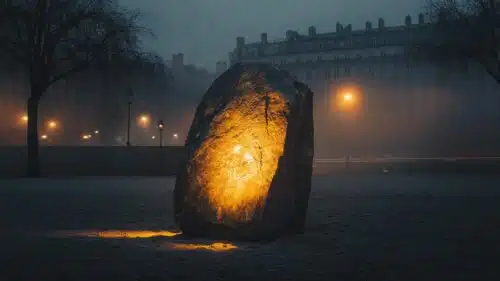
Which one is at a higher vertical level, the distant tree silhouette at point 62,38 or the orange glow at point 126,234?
the distant tree silhouette at point 62,38

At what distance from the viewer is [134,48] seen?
34.8m

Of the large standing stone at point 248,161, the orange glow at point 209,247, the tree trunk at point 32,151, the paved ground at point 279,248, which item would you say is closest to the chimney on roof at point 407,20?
the tree trunk at point 32,151

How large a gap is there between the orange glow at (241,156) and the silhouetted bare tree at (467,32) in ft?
79.2

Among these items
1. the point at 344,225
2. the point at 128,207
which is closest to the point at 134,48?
the point at 128,207

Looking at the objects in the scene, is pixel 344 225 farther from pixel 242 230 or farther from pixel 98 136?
pixel 98 136

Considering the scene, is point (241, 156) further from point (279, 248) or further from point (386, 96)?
point (386, 96)

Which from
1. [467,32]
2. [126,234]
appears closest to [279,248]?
[126,234]


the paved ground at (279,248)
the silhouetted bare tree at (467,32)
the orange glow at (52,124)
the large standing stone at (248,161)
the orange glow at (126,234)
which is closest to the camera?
the paved ground at (279,248)

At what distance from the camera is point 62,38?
34.3 m

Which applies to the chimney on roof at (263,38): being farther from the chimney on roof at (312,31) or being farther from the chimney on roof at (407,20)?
the chimney on roof at (407,20)

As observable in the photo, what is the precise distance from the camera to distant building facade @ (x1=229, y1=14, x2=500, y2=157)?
72.9m

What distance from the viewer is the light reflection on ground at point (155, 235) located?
968 centimetres

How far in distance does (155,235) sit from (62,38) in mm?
25317

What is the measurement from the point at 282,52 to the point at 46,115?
47.4m
